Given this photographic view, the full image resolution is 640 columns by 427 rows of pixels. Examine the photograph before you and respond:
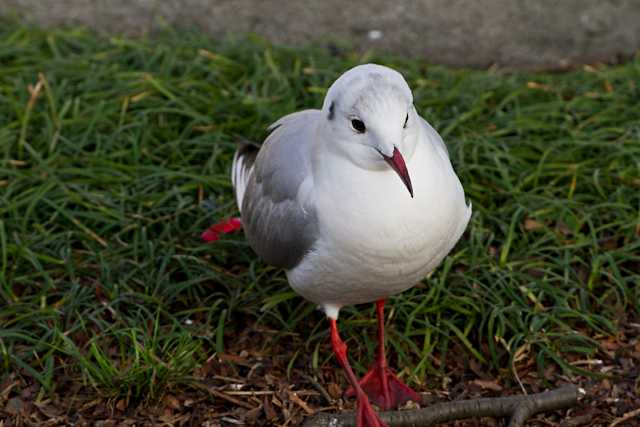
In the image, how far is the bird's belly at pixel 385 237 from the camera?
3.12 metres

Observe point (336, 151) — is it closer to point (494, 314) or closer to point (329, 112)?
point (329, 112)

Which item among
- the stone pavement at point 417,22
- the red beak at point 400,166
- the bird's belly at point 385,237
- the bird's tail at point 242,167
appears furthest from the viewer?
the stone pavement at point 417,22

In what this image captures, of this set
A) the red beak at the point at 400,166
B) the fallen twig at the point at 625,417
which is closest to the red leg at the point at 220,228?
the red beak at the point at 400,166

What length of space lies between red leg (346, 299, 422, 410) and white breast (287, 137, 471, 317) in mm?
494

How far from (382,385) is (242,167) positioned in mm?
1071

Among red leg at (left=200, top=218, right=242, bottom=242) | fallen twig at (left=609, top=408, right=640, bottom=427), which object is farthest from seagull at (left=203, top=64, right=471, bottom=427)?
fallen twig at (left=609, top=408, right=640, bottom=427)

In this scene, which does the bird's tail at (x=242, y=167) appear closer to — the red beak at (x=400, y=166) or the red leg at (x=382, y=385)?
the red leg at (x=382, y=385)

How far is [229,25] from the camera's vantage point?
5992mm

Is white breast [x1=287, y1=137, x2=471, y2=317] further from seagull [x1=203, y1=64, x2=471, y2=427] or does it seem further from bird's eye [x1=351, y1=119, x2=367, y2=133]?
bird's eye [x1=351, y1=119, x2=367, y2=133]

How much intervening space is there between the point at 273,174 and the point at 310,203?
0.32m

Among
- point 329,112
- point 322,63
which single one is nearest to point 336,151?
point 329,112

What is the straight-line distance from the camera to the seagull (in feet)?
9.87

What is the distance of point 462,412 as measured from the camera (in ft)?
11.6

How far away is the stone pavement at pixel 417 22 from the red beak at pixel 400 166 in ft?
9.80
